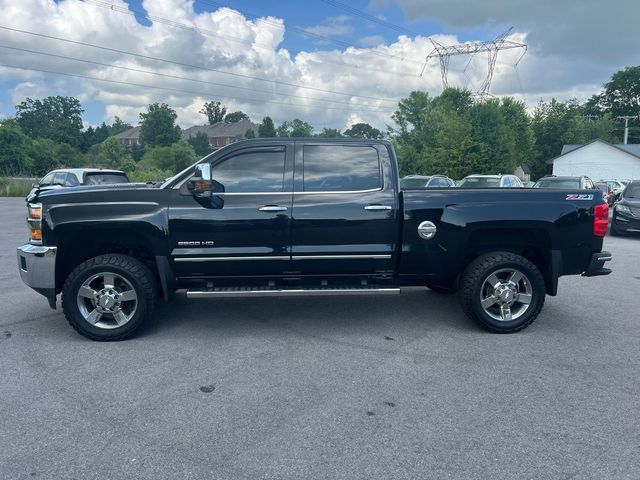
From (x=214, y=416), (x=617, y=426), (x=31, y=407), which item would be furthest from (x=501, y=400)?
(x=31, y=407)

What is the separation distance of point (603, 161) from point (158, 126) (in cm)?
7524

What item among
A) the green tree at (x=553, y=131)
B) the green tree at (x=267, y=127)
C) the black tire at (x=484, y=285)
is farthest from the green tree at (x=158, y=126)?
the black tire at (x=484, y=285)

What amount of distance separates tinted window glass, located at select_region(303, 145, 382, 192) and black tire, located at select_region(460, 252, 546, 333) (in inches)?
55.4

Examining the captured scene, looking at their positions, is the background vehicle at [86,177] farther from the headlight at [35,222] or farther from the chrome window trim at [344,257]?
the chrome window trim at [344,257]

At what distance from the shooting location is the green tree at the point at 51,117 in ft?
314

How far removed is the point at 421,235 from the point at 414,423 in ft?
7.35

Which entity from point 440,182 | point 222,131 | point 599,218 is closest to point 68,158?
point 222,131

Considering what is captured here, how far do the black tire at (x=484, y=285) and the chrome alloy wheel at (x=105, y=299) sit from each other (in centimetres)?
347

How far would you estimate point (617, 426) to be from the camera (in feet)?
11.2

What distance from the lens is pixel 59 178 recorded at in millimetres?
15094

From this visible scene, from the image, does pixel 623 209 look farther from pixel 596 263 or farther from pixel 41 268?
pixel 41 268

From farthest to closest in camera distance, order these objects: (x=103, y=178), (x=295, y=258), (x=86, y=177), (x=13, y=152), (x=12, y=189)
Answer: (x=13, y=152) < (x=12, y=189) < (x=103, y=178) < (x=86, y=177) < (x=295, y=258)

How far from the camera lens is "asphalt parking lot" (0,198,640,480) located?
3.00 meters

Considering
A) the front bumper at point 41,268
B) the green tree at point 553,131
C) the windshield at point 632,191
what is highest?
the green tree at point 553,131
